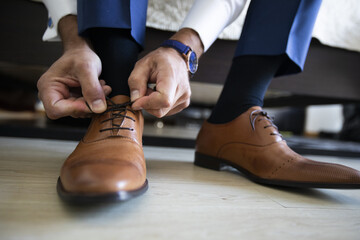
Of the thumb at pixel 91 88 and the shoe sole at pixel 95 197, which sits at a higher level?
the thumb at pixel 91 88

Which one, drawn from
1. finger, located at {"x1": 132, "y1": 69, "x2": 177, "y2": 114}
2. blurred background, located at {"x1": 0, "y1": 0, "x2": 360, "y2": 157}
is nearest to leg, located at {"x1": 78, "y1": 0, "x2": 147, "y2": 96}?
finger, located at {"x1": 132, "y1": 69, "x2": 177, "y2": 114}

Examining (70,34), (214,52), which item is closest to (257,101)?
(214,52)

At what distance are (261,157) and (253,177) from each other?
0.05 meters

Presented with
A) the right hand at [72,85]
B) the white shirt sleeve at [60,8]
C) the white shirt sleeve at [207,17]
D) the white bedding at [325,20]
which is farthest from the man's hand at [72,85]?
the white bedding at [325,20]

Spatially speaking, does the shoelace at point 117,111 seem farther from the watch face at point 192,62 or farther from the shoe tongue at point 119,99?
the watch face at point 192,62

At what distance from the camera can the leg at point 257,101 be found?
0.52m

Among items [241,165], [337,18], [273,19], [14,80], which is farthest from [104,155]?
[14,80]

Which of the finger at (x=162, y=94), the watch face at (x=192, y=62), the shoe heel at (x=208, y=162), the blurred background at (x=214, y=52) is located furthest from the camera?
the blurred background at (x=214, y=52)

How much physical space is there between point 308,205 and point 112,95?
0.42m

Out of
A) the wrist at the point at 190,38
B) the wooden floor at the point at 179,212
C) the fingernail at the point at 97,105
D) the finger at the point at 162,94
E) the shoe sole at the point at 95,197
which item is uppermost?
the wrist at the point at 190,38

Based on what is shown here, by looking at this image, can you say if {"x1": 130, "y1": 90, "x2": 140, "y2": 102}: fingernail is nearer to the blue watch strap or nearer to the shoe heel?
the blue watch strap

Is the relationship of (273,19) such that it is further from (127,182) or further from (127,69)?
(127,182)

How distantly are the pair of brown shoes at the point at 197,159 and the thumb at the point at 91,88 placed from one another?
37 mm

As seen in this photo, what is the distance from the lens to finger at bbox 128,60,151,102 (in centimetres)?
41
